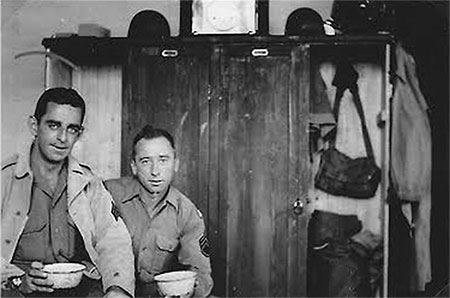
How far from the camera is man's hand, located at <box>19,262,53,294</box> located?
149 inches

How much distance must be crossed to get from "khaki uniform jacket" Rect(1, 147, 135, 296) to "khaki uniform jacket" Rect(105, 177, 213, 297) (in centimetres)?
A: 5

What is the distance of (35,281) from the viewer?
3.80 meters

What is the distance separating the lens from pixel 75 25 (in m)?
3.89

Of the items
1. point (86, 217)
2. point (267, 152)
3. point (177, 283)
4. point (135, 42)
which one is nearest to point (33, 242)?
point (86, 217)

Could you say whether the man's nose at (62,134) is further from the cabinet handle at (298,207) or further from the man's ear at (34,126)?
the cabinet handle at (298,207)

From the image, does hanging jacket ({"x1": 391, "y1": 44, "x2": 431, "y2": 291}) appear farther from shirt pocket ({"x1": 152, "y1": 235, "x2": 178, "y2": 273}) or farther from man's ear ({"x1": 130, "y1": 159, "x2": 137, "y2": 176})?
man's ear ({"x1": 130, "y1": 159, "x2": 137, "y2": 176})

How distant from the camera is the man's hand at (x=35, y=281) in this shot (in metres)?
3.79

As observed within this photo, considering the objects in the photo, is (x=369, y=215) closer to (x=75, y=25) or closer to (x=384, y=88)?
(x=384, y=88)

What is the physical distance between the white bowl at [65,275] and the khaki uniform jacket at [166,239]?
28cm

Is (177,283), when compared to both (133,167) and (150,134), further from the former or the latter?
(150,134)

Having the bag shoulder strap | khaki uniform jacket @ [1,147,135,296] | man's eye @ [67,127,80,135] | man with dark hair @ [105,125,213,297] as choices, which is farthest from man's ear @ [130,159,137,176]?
the bag shoulder strap

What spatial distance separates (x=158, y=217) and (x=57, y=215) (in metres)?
0.47

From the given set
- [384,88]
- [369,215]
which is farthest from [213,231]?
[384,88]

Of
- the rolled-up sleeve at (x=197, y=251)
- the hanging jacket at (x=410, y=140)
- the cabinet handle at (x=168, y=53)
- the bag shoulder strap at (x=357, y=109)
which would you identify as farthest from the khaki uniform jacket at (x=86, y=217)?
the hanging jacket at (x=410, y=140)
